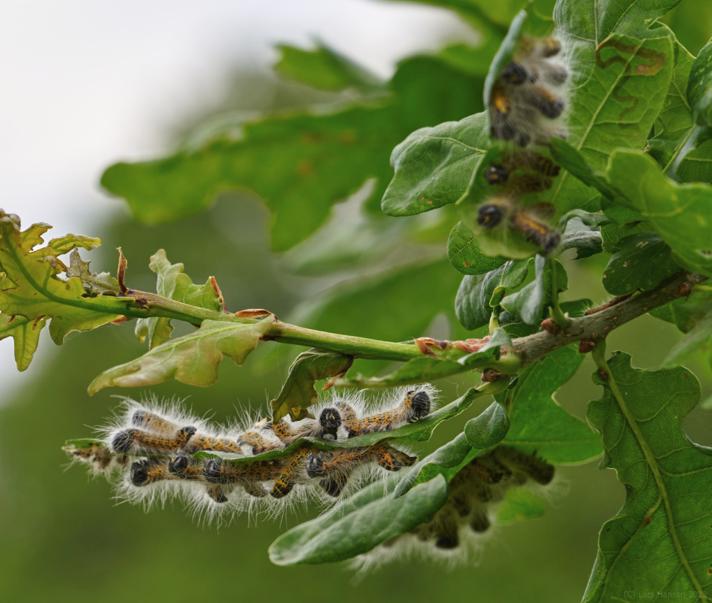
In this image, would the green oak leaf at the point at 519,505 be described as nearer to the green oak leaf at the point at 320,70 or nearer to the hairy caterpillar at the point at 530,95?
the hairy caterpillar at the point at 530,95

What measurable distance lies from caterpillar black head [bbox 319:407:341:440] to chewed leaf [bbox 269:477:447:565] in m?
0.19

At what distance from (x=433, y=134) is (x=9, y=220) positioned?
0.82 meters

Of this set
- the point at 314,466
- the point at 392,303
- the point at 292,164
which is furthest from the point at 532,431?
the point at 292,164

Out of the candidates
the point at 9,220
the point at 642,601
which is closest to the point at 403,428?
the point at 642,601

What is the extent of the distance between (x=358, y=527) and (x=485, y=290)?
2.04ft

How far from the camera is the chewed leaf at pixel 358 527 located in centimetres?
186

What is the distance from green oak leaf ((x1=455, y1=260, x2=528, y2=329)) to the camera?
2057 millimetres

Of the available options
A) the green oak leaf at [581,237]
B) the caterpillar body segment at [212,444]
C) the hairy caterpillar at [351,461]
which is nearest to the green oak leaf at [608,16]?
the green oak leaf at [581,237]

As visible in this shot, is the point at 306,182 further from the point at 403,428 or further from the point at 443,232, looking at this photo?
the point at 403,428

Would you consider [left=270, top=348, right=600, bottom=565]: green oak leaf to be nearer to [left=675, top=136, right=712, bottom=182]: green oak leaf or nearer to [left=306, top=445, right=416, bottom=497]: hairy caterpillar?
[left=306, top=445, right=416, bottom=497]: hairy caterpillar

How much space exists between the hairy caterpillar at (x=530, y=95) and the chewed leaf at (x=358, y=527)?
71 cm

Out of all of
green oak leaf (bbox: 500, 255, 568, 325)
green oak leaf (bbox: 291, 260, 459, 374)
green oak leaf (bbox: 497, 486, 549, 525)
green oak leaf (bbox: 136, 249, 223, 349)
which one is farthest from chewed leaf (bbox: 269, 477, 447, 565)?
green oak leaf (bbox: 291, 260, 459, 374)

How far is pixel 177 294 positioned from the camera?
2.00 meters

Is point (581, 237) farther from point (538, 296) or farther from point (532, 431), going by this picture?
point (532, 431)
